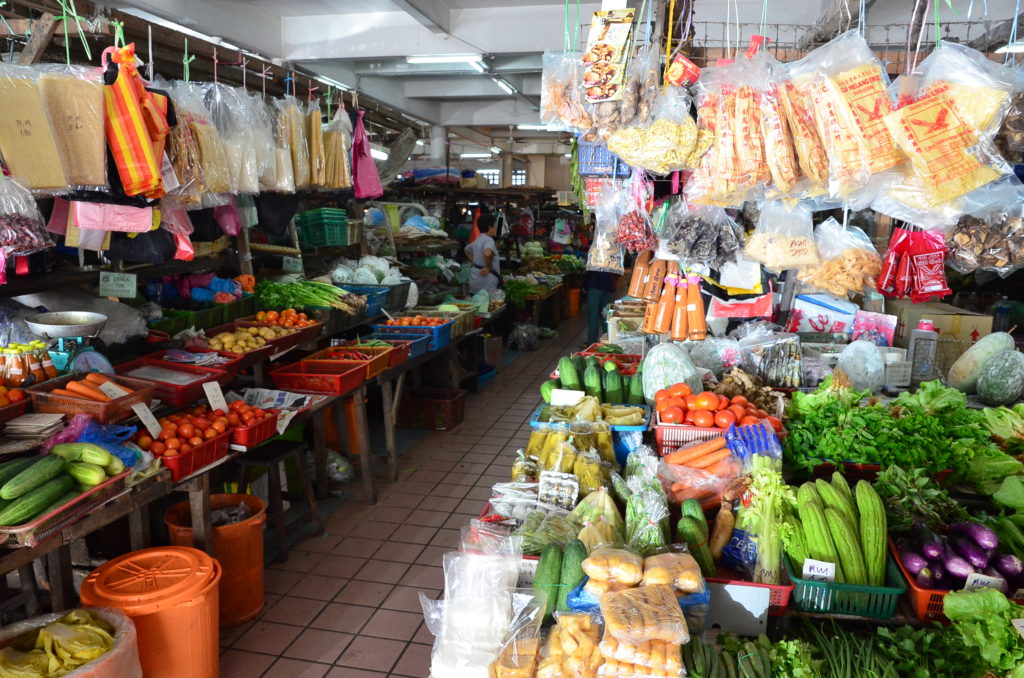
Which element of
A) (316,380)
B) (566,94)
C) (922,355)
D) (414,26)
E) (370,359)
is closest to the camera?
(566,94)

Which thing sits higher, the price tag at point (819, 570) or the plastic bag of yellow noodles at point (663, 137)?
the plastic bag of yellow noodles at point (663, 137)

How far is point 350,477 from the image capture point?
5.90m

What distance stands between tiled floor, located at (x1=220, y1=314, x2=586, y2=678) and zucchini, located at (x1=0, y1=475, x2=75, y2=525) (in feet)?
4.17

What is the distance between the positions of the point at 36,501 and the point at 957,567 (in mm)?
3622

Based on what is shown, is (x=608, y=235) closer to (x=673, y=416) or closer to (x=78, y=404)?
(x=673, y=416)

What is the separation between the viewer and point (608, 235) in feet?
13.8

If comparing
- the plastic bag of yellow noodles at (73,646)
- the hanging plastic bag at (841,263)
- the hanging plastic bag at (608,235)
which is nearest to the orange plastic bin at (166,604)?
the plastic bag of yellow noodles at (73,646)

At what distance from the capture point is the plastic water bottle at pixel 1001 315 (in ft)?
23.5

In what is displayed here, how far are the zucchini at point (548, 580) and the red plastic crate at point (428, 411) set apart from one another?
476 centimetres

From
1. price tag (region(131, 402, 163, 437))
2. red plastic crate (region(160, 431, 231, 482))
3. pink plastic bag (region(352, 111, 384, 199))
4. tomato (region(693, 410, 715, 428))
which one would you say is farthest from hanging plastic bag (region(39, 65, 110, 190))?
tomato (region(693, 410, 715, 428))

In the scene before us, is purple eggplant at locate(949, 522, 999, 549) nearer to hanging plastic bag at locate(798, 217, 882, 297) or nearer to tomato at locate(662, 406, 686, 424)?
tomato at locate(662, 406, 686, 424)

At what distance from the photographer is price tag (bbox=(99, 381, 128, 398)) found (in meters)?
3.57

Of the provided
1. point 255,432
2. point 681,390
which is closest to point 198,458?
point 255,432

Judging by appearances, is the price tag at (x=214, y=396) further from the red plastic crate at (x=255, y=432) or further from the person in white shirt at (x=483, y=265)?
the person in white shirt at (x=483, y=265)
